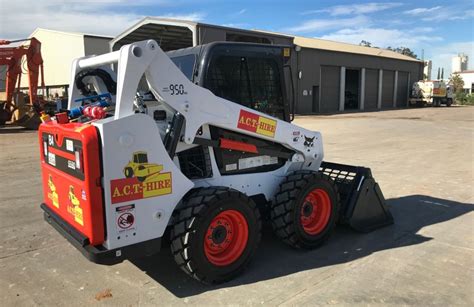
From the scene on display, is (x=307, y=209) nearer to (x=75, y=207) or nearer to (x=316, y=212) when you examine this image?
(x=316, y=212)

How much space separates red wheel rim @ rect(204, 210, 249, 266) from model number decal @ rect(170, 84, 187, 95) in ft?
3.79

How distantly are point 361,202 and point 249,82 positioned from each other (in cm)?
210

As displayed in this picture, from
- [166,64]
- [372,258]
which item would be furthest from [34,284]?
[372,258]

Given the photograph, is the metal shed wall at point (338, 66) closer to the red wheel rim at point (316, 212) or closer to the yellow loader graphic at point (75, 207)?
the red wheel rim at point (316, 212)

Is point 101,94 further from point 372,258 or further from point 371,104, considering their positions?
point 371,104

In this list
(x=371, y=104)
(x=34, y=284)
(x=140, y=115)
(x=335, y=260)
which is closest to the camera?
(x=140, y=115)

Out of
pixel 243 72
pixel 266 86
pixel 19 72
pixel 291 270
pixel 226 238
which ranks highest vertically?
pixel 19 72

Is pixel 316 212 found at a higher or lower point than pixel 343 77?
lower

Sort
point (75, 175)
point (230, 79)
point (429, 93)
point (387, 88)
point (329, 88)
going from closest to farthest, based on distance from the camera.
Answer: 1. point (75, 175)
2. point (230, 79)
3. point (329, 88)
4. point (387, 88)
5. point (429, 93)

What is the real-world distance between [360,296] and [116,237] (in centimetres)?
215

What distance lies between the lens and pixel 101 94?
4.54 meters

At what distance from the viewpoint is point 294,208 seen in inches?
175

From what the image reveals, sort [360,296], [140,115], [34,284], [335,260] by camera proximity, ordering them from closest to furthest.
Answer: [140,115] → [360,296] → [34,284] → [335,260]

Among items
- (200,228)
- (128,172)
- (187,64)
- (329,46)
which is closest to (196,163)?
(200,228)
